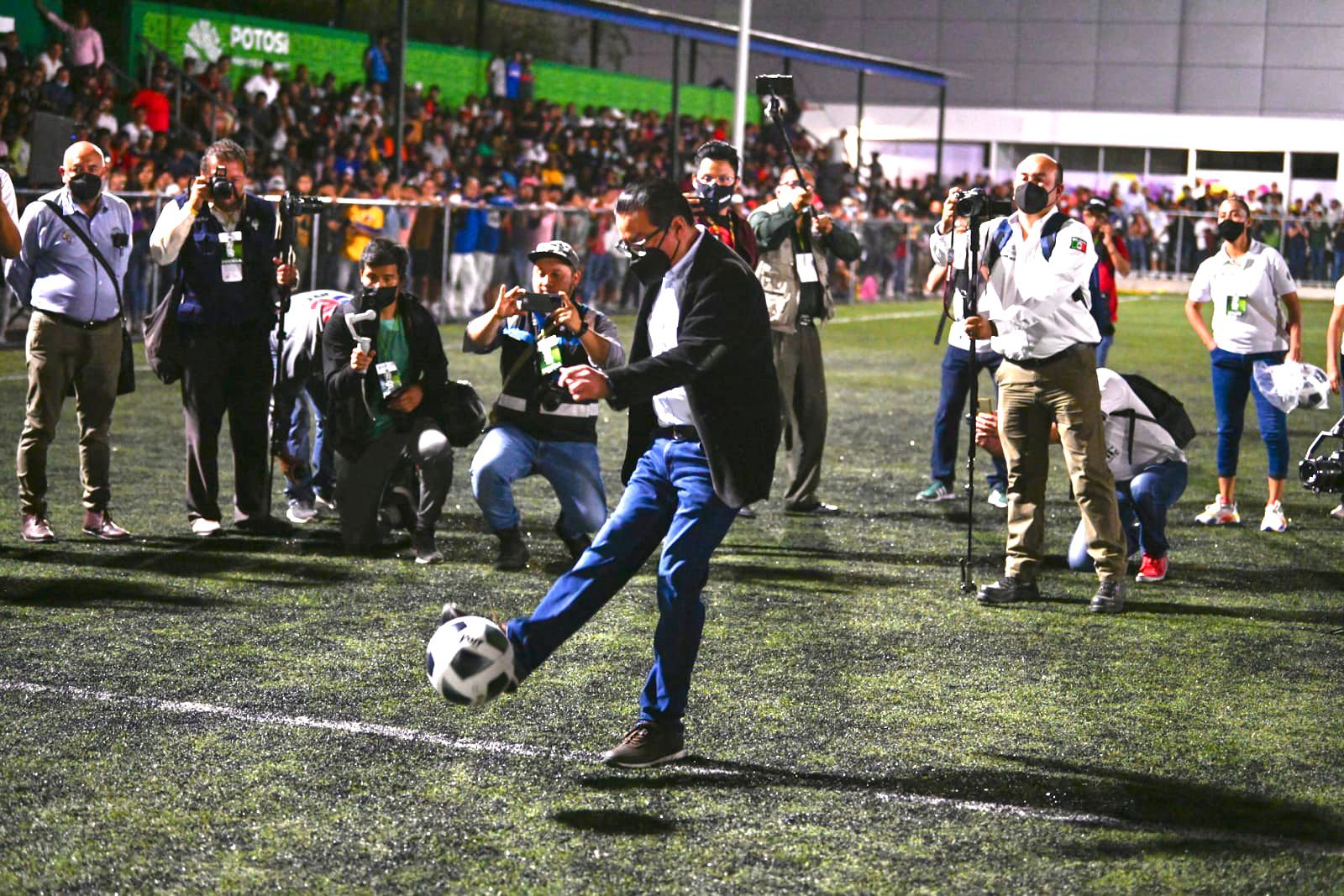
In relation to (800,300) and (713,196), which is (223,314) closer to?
(713,196)

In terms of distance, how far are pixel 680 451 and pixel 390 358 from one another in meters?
3.41

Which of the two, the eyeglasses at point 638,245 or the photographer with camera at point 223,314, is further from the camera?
the photographer with camera at point 223,314

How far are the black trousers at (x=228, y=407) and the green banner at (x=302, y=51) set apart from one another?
15911 mm

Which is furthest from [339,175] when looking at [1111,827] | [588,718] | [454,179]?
[1111,827]

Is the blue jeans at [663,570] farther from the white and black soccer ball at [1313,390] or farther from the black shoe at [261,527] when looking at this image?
the white and black soccer ball at [1313,390]

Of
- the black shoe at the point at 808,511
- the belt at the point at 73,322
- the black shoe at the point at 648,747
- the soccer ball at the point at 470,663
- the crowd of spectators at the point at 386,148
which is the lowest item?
the black shoe at the point at 648,747

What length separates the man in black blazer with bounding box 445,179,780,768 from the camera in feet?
17.6

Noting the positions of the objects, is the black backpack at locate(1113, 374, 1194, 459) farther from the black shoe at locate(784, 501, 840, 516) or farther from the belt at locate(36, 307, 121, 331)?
the belt at locate(36, 307, 121, 331)

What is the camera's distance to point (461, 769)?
5.42m

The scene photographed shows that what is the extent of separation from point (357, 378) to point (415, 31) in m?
23.4

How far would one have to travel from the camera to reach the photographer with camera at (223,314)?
8750mm

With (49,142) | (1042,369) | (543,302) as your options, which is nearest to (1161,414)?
(1042,369)

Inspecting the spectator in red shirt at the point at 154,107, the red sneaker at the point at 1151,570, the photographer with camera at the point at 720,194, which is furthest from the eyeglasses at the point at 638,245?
the spectator in red shirt at the point at 154,107

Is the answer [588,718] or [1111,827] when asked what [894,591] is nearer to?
[588,718]
